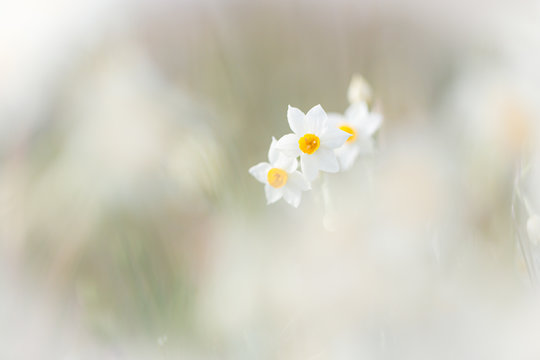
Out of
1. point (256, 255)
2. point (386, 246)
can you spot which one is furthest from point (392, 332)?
point (256, 255)

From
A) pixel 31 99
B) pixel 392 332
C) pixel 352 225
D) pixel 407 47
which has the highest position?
pixel 407 47

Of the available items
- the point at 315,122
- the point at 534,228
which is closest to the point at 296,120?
the point at 315,122

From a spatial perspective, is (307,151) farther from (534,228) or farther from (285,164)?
(534,228)

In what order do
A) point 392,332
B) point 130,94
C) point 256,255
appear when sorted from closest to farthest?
point 392,332, point 256,255, point 130,94

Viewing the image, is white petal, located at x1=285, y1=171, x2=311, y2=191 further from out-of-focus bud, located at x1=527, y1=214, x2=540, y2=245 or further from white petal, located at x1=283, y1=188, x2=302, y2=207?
out-of-focus bud, located at x1=527, y1=214, x2=540, y2=245

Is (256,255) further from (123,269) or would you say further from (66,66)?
(66,66)

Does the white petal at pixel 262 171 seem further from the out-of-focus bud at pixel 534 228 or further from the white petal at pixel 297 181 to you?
the out-of-focus bud at pixel 534 228
